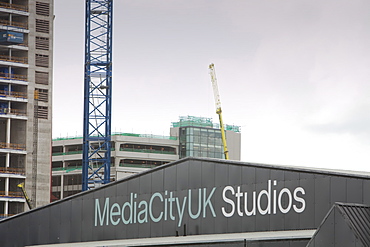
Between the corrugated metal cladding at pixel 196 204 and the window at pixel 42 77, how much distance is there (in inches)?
2886

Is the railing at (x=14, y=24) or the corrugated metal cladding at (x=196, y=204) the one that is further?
the railing at (x=14, y=24)

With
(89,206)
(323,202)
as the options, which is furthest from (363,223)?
(89,206)

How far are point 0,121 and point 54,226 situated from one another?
76.4 meters

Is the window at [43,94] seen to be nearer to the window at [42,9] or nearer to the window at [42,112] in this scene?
the window at [42,112]

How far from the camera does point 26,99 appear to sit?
440ft

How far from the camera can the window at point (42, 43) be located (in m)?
136

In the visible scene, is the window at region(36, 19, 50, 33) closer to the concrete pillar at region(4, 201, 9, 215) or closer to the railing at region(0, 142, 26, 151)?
the railing at region(0, 142, 26, 151)

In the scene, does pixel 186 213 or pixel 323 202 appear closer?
pixel 323 202

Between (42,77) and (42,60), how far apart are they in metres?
3.12

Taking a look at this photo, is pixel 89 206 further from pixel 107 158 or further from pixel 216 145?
pixel 216 145

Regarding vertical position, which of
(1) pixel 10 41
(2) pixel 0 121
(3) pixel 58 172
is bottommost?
(3) pixel 58 172

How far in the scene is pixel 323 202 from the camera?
4197 centimetres

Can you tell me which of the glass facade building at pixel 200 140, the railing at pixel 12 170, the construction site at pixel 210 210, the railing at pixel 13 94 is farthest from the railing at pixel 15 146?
the construction site at pixel 210 210

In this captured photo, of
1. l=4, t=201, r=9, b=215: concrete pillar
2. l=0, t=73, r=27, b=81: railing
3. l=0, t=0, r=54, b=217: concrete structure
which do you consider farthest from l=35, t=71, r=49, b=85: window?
l=4, t=201, r=9, b=215: concrete pillar
